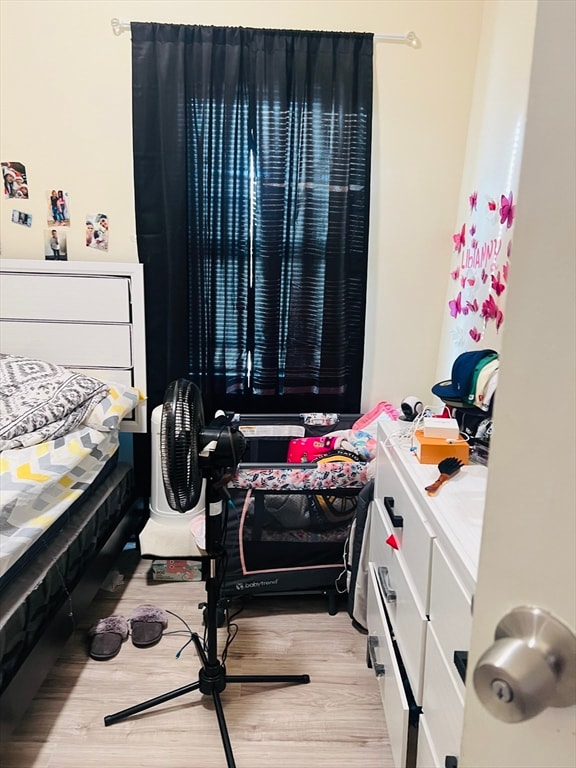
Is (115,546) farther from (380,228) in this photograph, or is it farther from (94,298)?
(380,228)

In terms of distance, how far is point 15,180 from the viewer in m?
2.53

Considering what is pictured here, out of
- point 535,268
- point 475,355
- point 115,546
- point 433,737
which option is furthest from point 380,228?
point 535,268

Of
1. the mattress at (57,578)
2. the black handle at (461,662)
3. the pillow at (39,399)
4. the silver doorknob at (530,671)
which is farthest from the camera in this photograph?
the pillow at (39,399)

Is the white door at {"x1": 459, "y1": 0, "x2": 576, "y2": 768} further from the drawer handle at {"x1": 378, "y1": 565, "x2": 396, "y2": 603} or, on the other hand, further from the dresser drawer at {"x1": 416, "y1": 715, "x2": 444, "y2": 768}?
the drawer handle at {"x1": 378, "y1": 565, "x2": 396, "y2": 603}

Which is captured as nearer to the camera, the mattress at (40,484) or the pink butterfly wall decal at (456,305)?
the mattress at (40,484)

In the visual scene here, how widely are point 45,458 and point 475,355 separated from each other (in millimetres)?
1417

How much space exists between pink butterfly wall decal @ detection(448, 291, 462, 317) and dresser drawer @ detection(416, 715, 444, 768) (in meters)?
1.74

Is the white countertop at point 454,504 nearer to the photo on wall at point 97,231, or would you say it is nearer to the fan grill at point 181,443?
the fan grill at point 181,443

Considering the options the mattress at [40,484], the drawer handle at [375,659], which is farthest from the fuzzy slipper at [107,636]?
the drawer handle at [375,659]

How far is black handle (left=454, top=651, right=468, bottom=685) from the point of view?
94 cm

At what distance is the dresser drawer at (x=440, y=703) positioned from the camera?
1017 millimetres

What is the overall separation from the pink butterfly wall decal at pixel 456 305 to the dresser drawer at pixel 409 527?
3.45 feet

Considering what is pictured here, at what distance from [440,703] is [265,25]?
261 centimetres

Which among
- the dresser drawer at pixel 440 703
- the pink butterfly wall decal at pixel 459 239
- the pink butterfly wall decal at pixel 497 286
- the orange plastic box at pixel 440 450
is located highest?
the pink butterfly wall decal at pixel 459 239
